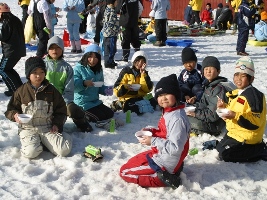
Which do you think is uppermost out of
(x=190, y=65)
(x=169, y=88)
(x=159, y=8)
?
(x=159, y=8)

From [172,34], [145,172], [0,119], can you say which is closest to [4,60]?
[0,119]

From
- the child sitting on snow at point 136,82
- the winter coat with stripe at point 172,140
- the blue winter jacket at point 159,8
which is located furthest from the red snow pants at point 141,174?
the blue winter jacket at point 159,8

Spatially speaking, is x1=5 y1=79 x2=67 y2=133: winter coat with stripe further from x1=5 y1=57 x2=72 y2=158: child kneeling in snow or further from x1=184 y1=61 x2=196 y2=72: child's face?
x1=184 y1=61 x2=196 y2=72: child's face

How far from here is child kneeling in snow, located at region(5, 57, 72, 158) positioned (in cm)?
432

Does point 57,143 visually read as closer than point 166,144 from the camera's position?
No

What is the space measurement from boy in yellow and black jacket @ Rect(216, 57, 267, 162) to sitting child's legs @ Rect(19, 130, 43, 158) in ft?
6.77

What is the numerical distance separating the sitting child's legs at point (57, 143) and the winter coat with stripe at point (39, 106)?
13cm

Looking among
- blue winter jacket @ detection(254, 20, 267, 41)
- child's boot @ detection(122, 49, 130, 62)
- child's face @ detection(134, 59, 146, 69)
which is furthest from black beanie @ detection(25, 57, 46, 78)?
blue winter jacket @ detection(254, 20, 267, 41)

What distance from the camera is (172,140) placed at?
3537 millimetres

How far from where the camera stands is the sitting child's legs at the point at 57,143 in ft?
14.1

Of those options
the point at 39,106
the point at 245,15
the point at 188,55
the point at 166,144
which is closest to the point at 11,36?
the point at 39,106

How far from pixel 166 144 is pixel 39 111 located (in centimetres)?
170

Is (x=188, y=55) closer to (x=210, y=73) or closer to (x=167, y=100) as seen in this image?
(x=210, y=73)

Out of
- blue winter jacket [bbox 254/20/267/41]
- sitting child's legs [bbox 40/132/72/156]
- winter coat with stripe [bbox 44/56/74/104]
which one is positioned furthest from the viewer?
blue winter jacket [bbox 254/20/267/41]
